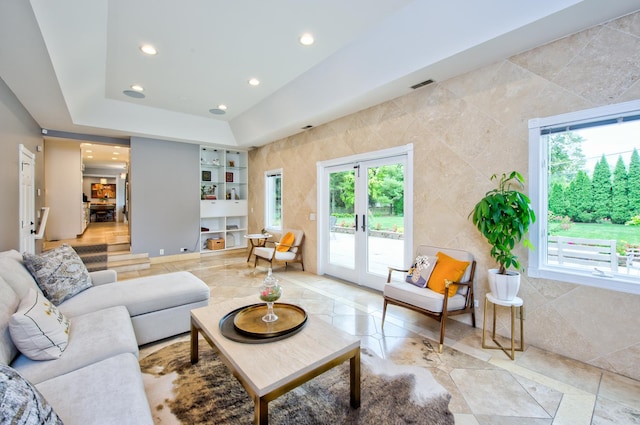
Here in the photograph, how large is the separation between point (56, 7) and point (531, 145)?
13.9 feet

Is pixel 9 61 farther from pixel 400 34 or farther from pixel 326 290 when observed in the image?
pixel 326 290

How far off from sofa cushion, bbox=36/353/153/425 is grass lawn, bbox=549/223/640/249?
3.46m

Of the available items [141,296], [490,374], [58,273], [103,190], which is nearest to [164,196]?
[58,273]

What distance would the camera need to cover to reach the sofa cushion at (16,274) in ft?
6.82

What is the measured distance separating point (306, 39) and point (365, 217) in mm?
2632

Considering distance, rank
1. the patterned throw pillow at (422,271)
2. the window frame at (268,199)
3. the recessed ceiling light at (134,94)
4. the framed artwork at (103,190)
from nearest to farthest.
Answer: the patterned throw pillow at (422,271) < the recessed ceiling light at (134,94) < the window frame at (268,199) < the framed artwork at (103,190)

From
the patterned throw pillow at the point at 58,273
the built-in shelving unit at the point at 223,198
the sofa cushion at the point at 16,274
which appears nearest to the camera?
the sofa cushion at the point at 16,274

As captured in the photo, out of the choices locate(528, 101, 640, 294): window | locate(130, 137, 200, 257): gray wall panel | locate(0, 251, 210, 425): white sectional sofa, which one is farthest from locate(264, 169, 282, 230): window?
locate(528, 101, 640, 294): window

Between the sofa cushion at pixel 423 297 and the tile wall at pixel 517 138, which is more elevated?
the tile wall at pixel 517 138

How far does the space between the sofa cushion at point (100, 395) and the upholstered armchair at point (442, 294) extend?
2.35 meters

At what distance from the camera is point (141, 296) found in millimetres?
2736

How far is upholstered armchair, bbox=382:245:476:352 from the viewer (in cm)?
273

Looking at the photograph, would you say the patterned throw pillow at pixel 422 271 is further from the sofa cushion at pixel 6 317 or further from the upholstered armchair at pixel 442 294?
the sofa cushion at pixel 6 317

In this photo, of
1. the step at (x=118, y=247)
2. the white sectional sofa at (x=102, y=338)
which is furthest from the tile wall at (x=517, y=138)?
the step at (x=118, y=247)
